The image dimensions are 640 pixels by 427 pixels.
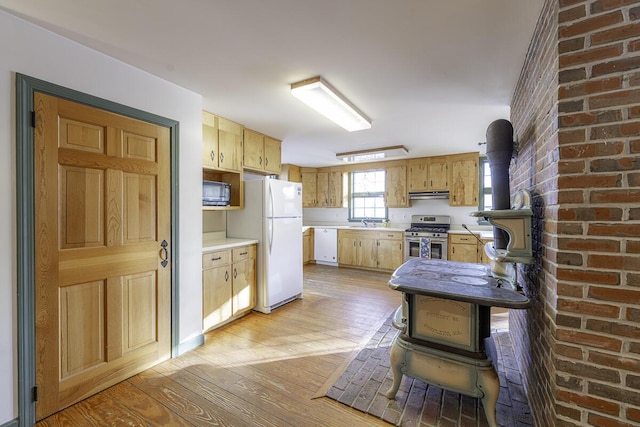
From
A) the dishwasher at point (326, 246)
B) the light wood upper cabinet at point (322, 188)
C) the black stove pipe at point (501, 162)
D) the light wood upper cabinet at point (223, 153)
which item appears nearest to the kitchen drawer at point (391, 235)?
the dishwasher at point (326, 246)

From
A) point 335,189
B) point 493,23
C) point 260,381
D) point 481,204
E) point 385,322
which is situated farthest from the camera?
point 335,189

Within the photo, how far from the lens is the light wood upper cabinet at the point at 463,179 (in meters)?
4.93

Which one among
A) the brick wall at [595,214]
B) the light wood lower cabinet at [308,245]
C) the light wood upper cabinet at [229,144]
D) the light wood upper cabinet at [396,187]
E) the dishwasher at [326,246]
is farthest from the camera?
the light wood lower cabinet at [308,245]

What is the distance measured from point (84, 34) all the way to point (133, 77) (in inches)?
15.9

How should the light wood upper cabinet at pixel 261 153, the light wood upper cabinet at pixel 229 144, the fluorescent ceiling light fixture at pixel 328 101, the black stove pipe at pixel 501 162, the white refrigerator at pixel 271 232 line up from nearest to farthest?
the black stove pipe at pixel 501 162 → the fluorescent ceiling light fixture at pixel 328 101 → the light wood upper cabinet at pixel 229 144 → the white refrigerator at pixel 271 232 → the light wood upper cabinet at pixel 261 153

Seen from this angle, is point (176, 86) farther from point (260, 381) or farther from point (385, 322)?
point (385, 322)

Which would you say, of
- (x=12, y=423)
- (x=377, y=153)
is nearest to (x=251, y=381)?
(x=12, y=423)

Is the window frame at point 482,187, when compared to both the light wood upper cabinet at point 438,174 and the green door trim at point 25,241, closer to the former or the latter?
the light wood upper cabinet at point 438,174

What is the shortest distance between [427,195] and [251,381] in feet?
14.7

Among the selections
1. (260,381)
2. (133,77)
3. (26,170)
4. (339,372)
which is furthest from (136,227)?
(339,372)

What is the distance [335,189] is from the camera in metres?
6.45

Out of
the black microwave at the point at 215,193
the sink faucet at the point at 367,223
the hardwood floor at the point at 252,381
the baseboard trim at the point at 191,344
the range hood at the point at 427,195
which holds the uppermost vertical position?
the range hood at the point at 427,195

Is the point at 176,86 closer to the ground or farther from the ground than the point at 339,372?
farther from the ground

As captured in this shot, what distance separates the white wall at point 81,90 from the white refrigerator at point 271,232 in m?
0.92
